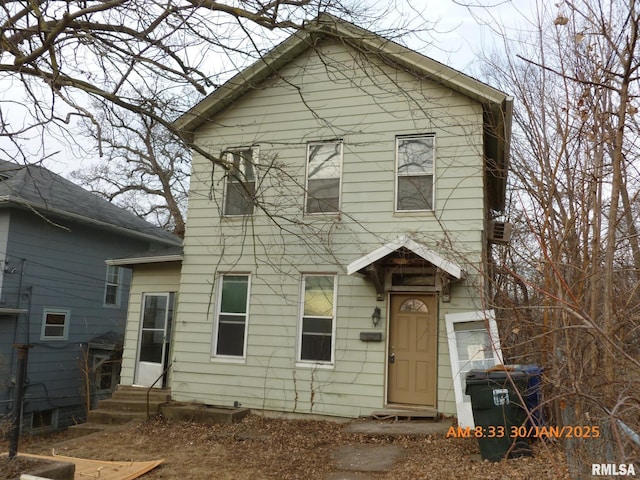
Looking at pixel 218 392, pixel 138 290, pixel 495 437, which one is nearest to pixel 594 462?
pixel 495 437

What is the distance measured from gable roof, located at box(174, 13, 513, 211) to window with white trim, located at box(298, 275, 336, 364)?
133 inches

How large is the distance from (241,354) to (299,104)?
4955 millimetres

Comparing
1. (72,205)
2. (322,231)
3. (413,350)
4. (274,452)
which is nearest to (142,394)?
(274,452)

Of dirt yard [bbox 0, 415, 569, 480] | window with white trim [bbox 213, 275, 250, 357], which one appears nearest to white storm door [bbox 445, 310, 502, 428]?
dirt yard [bbox 0, 415, 569, 480]

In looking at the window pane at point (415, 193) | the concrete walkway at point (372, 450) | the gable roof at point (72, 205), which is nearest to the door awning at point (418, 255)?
the window pane at point (415, 193)

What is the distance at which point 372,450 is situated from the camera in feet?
22.7

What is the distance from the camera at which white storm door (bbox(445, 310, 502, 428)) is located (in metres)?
7.44

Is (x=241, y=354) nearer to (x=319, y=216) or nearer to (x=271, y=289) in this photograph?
(x=271, y=289)

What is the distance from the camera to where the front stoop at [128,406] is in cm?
959

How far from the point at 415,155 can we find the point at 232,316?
15.1ft

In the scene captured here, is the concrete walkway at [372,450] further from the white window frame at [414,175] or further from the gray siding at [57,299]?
the gray siding at [57,299]

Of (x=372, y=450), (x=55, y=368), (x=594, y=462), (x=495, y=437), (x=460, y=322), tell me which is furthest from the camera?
(x=55, y=368)

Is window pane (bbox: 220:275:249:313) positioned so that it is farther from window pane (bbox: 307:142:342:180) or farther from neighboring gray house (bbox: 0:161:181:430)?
neighboring gray house (bbox: 0:161:181:430)

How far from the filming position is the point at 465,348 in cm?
791
